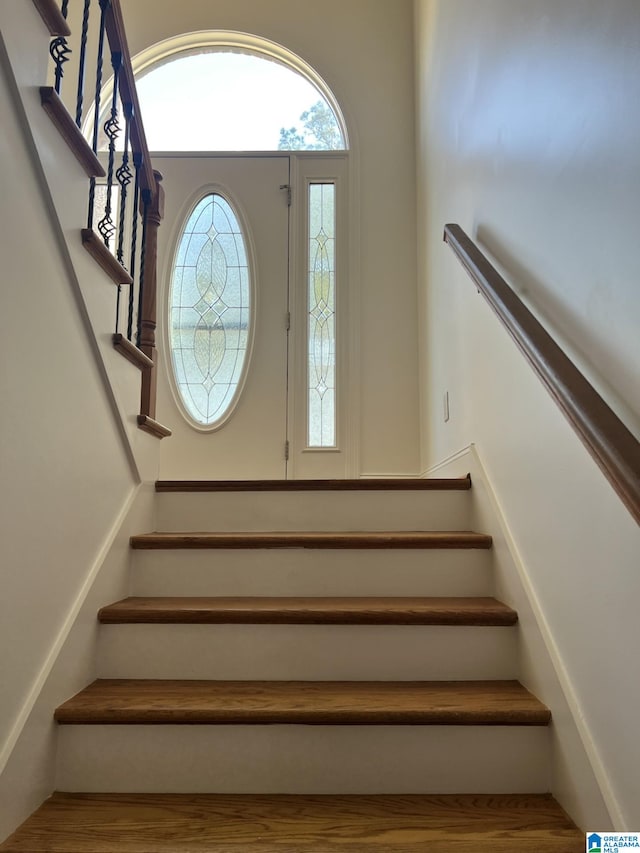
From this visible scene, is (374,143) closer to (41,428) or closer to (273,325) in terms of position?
(273,325)

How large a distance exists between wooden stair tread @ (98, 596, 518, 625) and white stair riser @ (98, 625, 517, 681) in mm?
22

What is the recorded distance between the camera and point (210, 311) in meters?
3.62

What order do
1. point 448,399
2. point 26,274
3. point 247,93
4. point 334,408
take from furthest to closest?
point 247,93, point 334,408, point 448,399, point 26,274

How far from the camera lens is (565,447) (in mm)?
1297

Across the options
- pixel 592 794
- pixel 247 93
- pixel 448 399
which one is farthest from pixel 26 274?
pixel 247 93

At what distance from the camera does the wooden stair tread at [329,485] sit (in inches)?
81.6

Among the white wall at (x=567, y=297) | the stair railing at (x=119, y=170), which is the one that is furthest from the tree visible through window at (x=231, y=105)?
the white wall at (x=567, y=297)

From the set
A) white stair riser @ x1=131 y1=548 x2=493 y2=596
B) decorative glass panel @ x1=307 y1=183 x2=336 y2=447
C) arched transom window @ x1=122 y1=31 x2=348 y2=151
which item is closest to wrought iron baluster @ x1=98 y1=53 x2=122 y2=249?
white stair riser @ x1=131 y1=548 x2=493 y2=596

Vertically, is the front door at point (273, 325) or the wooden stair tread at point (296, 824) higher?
the front door at point (273, 325)

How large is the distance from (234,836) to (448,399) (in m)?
1.93

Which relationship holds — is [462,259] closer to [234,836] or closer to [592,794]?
[592,794]

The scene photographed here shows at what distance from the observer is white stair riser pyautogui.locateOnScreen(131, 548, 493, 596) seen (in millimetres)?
1771

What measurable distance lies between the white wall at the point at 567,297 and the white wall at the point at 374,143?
1.30 metres

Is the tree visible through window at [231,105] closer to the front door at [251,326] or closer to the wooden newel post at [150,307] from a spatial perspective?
the front door at [251,326]
